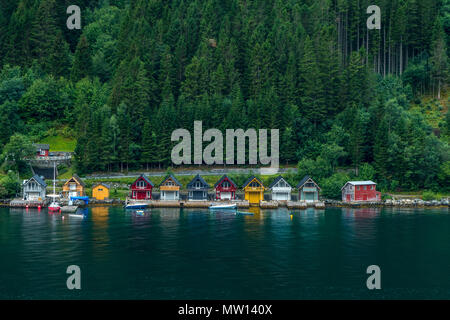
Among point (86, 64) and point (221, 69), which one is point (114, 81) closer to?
point (86, 64)

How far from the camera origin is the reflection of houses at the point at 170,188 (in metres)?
112

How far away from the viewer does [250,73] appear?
14512 cm

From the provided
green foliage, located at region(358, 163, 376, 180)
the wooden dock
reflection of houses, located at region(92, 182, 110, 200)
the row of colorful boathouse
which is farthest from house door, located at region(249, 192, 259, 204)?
the wooden dock

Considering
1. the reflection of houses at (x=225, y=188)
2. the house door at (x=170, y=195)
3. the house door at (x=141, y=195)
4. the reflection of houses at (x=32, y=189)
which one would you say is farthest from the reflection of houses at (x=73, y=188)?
the reflection of houses at (x=225, y=188)

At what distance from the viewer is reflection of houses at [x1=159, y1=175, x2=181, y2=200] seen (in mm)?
112375

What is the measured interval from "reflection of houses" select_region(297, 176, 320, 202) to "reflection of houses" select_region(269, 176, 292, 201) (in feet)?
7.06

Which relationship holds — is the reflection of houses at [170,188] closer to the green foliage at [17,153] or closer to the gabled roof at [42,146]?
the green foliage at [17,153]

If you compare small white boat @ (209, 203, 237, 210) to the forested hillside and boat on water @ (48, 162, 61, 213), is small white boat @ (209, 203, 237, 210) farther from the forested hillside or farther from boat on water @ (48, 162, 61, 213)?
boat on water @ (48, 162, 61, 213)

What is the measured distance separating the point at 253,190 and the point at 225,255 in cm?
4279

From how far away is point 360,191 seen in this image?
112m

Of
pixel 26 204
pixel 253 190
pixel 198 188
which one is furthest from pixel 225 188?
pixel 26 204

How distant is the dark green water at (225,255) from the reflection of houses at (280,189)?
529 inches

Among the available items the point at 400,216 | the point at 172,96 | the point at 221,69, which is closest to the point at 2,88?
the point at 172,96

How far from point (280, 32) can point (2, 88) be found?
234 feet
